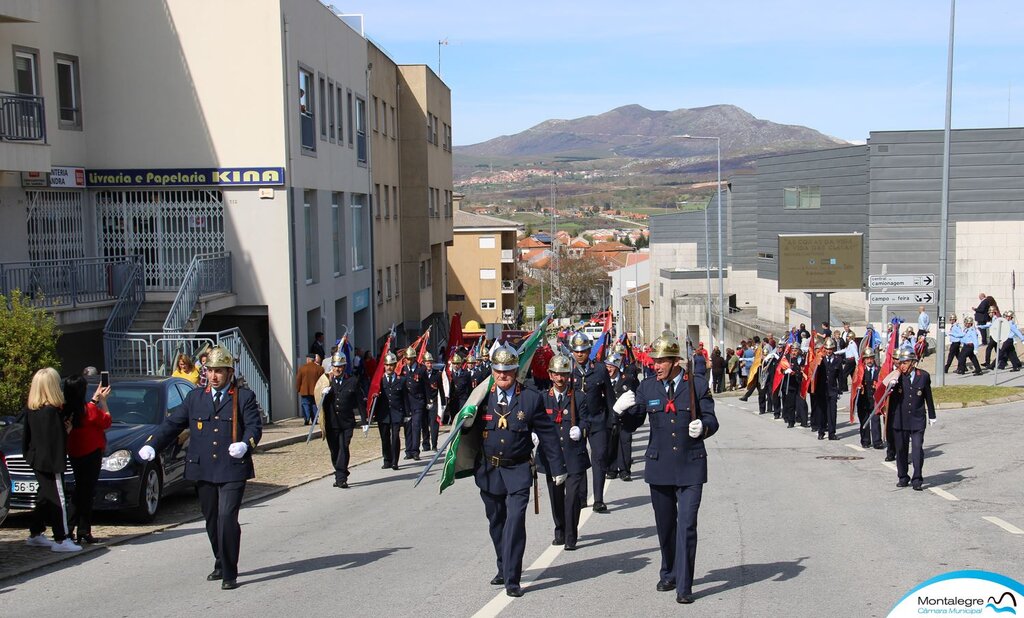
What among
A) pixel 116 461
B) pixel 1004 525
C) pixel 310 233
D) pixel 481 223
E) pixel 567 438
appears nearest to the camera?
pixel 567 438

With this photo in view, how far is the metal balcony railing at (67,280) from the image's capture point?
62.6 feet

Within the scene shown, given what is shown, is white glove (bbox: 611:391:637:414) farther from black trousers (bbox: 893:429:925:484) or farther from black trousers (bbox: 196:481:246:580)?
black trousers (bbox: 893:429:925:484)

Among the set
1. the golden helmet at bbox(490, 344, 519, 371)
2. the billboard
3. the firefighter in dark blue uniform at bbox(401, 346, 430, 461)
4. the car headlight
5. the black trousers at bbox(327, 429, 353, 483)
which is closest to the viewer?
the golden helmet at bbox(490, 344, 519, 371)

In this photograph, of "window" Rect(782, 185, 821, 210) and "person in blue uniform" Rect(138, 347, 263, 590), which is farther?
"window" Rect(782, 185, 821, 210)

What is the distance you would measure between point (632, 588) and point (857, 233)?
44.2m

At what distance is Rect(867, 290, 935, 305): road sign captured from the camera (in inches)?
966

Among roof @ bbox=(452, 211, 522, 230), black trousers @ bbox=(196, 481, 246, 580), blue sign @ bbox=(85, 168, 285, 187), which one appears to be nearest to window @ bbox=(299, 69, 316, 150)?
blue sign @ bbox=(85, 168, 285, 187)

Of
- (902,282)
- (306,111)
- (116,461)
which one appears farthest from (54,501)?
(902,282)

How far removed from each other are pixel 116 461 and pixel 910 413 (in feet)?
30.1

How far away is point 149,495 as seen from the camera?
11.6 m

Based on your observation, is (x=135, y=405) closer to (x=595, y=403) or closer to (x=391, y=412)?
(x=391, y=412)

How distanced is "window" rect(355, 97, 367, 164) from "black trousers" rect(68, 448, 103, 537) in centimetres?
2370

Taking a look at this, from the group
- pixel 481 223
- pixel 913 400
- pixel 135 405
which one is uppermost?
pixel 481 223

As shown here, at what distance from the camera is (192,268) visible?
22016 mm
